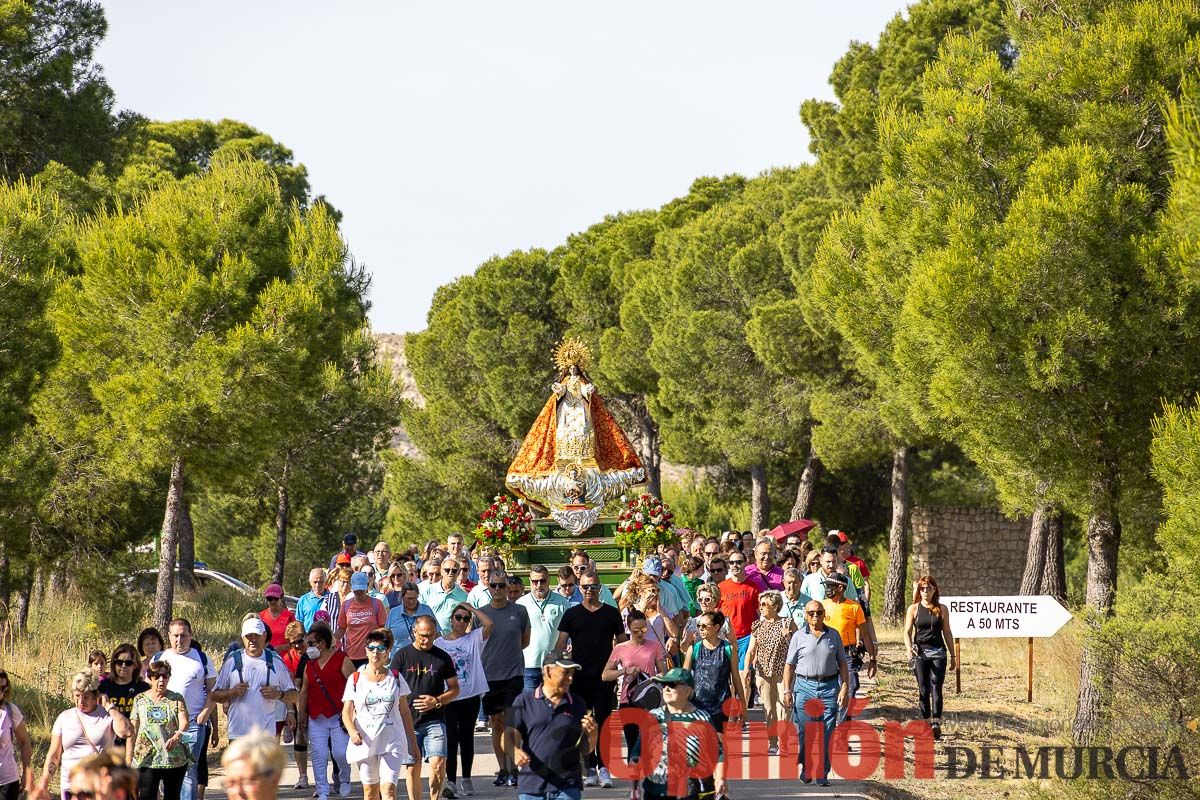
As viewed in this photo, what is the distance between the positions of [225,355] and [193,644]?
898 centimetres

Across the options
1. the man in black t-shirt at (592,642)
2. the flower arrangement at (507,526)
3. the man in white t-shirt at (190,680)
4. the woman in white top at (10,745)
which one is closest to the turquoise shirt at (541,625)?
the man in black t-shirt at (592,642)

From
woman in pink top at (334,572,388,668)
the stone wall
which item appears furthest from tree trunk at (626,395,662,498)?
woman in pink top at (334,572,388,668)

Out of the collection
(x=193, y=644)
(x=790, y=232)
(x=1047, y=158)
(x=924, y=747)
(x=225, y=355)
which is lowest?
(x=924, y=747)

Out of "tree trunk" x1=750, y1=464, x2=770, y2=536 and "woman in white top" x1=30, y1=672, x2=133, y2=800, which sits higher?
"tree trunk" x1=750, y1=464, x2=770, y2=536

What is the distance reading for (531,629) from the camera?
12.9 metres

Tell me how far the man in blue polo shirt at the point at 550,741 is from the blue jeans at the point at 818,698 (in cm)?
329

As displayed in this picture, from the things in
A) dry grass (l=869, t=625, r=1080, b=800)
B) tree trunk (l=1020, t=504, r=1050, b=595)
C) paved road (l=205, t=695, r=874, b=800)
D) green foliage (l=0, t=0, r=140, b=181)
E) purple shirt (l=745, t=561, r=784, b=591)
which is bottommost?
paved road (l=205, t=695, r=874, b=800)

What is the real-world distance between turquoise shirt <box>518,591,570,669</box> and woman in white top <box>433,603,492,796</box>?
0.83 m

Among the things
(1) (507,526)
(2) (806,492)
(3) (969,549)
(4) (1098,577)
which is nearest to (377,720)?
(4) (1098,577)

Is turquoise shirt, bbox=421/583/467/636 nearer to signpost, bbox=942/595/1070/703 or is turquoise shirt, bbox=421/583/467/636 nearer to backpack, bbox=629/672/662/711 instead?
backpack, bbox=629/672/662/711

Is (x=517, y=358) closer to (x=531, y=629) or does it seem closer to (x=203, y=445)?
(x=203, y=445)

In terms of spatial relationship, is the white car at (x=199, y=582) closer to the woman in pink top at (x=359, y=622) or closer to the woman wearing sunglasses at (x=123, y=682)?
the woman in pink top at (x=359, y=622)

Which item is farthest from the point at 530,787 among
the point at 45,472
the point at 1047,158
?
the point at 45,472

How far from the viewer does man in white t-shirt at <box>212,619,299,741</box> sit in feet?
37.0
